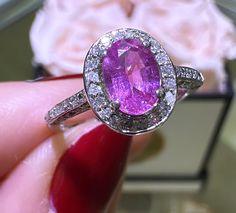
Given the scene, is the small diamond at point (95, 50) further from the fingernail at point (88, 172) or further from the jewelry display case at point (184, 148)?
the jewelry display case at point (184, 148)

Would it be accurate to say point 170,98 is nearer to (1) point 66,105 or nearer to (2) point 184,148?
(1) point 66,105

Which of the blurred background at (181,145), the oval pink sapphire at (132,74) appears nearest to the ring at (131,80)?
the oval pink sapphire at (132,74)

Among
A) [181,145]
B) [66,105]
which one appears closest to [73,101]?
[66,105]

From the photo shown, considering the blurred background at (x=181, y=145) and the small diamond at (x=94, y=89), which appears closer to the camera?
the small diamond at (x=94, y=89)

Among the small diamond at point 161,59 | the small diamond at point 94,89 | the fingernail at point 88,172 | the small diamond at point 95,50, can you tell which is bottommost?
the fingernail at point 88,172

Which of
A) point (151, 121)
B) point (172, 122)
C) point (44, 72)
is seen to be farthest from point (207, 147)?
point (151, 121)

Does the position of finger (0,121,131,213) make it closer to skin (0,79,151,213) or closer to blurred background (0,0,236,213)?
skin (0,79,151,213)
